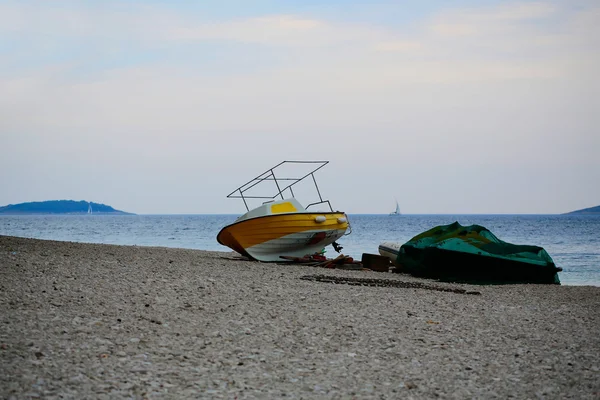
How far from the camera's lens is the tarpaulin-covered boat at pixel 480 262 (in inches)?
647

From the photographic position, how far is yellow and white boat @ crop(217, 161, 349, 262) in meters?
18.9

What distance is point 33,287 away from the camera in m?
9.22

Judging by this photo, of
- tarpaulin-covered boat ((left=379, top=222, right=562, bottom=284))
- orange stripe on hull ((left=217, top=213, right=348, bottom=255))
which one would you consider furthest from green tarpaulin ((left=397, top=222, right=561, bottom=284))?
orange stripe on hull ((left=217, top=213, right=348, bottom=255))

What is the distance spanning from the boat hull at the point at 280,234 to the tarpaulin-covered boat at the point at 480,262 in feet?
9.35

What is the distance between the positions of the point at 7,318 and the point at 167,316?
1811 mm

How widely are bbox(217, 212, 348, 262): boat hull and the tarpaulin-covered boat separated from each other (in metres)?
2.85

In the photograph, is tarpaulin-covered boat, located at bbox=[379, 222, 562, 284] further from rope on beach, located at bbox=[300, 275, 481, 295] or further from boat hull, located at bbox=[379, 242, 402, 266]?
boat hull, located at bbox=[379, 242, 402, 266]

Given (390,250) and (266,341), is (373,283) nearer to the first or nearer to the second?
(266,341)

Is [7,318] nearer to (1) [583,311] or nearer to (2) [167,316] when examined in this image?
(2) [167,316]

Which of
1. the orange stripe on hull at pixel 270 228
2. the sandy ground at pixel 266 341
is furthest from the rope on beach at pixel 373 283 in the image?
the orange stripe on hull at pixel 270 228

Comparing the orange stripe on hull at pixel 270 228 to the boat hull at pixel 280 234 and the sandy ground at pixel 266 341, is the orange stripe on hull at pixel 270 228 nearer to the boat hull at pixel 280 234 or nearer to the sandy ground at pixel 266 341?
the boat hull at pixel 280 234

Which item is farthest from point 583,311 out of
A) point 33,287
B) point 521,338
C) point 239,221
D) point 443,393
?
point 239,221

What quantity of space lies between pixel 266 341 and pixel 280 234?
11.7 meters

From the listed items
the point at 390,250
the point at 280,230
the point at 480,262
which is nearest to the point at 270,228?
the point at 280,230
